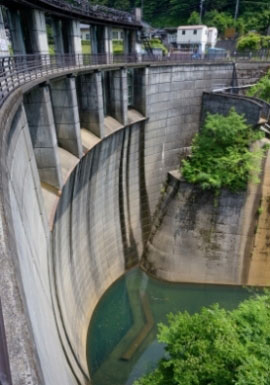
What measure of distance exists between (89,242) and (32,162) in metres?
Result: 6.17

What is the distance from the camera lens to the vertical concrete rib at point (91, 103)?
1110 centimetres

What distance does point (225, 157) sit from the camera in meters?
14.7

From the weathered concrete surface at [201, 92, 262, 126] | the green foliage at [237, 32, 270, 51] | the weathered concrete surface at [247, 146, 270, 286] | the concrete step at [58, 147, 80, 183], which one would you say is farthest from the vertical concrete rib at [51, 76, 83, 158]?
the green foliage at [237, 32, 270, 51]

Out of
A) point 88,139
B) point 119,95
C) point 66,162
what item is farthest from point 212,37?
point 66,162

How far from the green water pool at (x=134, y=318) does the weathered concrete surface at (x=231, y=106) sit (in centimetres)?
913

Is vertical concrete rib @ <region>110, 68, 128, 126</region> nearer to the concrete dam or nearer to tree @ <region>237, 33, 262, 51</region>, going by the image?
the concrete dam

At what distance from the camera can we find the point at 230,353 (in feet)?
21.9

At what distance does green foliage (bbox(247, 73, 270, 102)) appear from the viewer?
59.9 ft

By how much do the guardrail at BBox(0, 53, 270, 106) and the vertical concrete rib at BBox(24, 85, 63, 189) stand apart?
493 mm

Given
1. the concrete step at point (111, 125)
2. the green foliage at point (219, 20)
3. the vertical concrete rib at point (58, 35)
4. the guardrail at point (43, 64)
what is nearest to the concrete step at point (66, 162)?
the guardrail at point (43, 64)

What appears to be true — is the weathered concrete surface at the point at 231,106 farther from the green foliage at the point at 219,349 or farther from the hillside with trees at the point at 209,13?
the hillside with trees at the point at 209,13

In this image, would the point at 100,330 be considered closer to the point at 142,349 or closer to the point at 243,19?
the point at 142,349

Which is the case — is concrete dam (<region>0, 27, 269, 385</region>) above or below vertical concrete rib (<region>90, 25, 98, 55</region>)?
below

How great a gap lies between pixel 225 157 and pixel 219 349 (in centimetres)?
989
